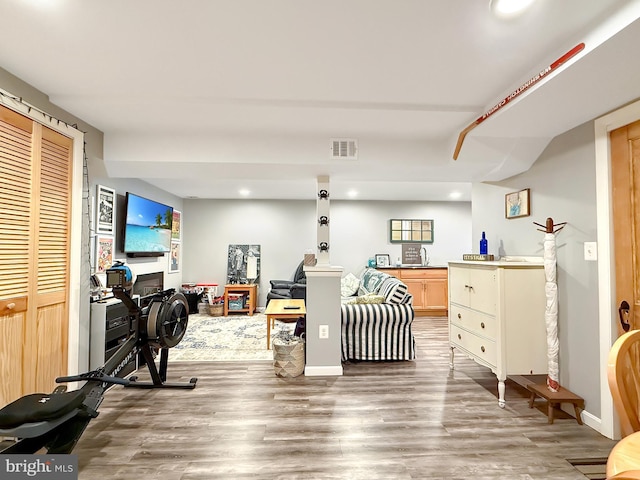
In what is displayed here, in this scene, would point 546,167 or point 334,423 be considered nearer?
point 334,423

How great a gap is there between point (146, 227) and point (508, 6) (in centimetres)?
471

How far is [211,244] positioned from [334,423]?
5.03m

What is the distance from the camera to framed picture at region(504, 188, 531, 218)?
2887mm

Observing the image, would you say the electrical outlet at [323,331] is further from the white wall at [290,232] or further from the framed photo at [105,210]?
the white wall at [290,232]

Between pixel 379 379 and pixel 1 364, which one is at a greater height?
pixel 1 364

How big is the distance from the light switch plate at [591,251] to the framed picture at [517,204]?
67 centimetres

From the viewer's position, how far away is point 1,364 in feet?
6.35

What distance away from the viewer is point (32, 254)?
2205 mm

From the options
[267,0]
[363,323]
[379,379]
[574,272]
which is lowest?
[379,379]

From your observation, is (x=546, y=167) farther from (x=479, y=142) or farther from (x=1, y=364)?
(x=1, y=364)

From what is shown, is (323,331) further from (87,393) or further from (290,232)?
(290,232)

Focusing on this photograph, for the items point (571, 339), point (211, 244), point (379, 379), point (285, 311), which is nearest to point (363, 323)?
point (379, 379)

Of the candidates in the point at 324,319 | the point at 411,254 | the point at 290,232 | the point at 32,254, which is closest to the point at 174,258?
the point at 290,232

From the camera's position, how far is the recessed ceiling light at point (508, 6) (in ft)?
4.52
